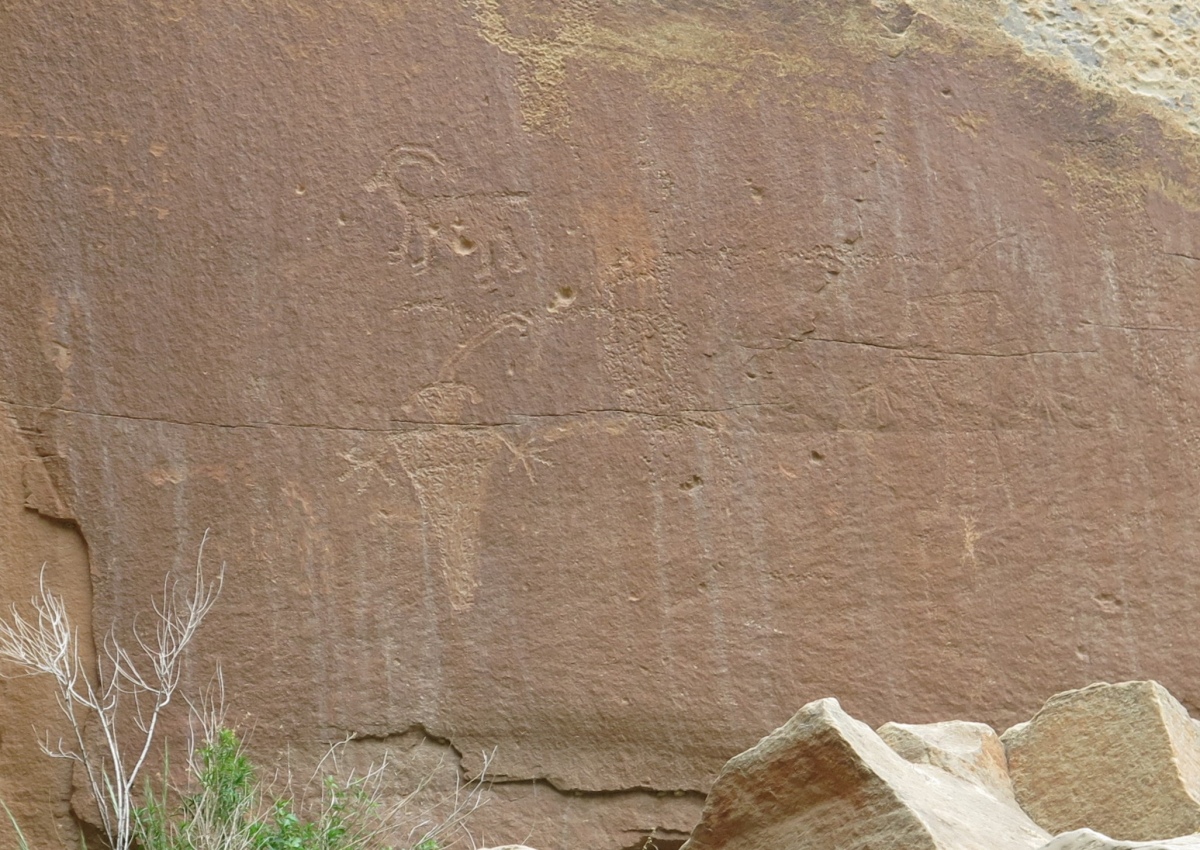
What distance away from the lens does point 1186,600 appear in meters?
4.38

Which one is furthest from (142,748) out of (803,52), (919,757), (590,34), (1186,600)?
(1186,600)

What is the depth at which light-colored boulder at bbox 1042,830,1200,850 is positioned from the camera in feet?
5.87

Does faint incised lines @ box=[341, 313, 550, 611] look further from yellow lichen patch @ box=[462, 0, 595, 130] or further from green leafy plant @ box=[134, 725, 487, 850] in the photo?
yellow lichen patch @ box=[462, 0, 595, 130]

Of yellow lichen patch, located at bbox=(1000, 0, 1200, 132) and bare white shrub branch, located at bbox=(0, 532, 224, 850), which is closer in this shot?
bare white shrub branch, located at bbox=(0, 532, 224, 850)

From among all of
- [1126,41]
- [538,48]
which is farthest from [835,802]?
[1126,41]

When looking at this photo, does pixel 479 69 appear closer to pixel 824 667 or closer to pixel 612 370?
pixel 612 370

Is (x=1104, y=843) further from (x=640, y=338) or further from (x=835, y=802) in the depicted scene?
(x=640, y=338)

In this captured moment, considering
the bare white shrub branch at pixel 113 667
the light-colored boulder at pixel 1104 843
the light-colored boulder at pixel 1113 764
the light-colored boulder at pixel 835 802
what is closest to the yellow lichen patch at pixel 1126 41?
the light-colored boulder at pixel 1113 764

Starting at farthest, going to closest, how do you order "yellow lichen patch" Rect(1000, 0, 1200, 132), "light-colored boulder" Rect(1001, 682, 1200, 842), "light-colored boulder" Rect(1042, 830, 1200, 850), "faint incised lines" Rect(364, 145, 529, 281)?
"yellow lichen patch" Rect(1000, 0, 1200, 132) → "faint incised lines" Rect(364, 145, 529, 281) → "light-colored boulder" Rect(1001, 682, 1200, 842) → "light-colored boulder" Rect(1042, 830, 1200, 850)

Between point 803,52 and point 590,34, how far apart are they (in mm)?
681

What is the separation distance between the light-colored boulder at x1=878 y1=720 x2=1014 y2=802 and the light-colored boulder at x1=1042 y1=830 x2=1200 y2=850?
2.52 feet

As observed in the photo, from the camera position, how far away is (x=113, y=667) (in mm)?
3689

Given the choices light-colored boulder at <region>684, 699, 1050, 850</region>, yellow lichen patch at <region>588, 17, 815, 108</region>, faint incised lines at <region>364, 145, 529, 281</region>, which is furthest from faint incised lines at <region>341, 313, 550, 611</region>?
light-colored boulder at <region>684, 699, 1050, 850</region>

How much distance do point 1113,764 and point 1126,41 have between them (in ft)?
9.45
